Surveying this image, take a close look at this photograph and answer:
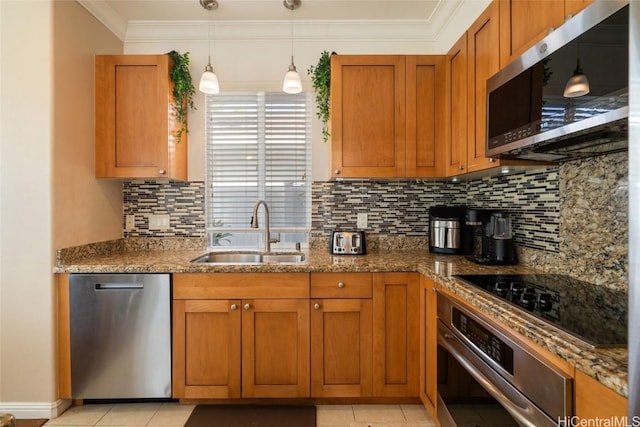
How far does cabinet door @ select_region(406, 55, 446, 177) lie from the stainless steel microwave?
0.74 metres

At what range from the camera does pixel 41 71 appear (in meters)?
1.90

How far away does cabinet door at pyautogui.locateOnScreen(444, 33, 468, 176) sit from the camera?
6.30 feet

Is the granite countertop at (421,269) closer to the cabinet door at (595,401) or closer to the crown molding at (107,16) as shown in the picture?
Answer: the cabinet door at (595,401)

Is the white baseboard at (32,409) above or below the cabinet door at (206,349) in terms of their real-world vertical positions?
below

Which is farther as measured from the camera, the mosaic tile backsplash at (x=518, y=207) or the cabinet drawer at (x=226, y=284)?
the cabinet drawer at (x=226, y=284)

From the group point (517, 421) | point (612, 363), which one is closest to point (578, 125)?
point (612, 363)

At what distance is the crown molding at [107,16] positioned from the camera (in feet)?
7.13

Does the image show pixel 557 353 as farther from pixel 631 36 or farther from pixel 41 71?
pixel 41 71

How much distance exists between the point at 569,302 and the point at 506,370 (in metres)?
0.35

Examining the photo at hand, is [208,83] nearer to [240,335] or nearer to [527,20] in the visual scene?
[240,335]

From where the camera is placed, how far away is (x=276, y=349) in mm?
1925

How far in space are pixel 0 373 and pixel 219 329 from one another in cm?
131

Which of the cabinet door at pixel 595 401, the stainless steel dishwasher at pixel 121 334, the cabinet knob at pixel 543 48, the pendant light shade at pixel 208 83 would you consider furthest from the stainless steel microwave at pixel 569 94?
the stainless steel dishwasher at pixel 121 334

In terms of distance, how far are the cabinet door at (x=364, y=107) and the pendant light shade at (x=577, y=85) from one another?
123 centimetres
